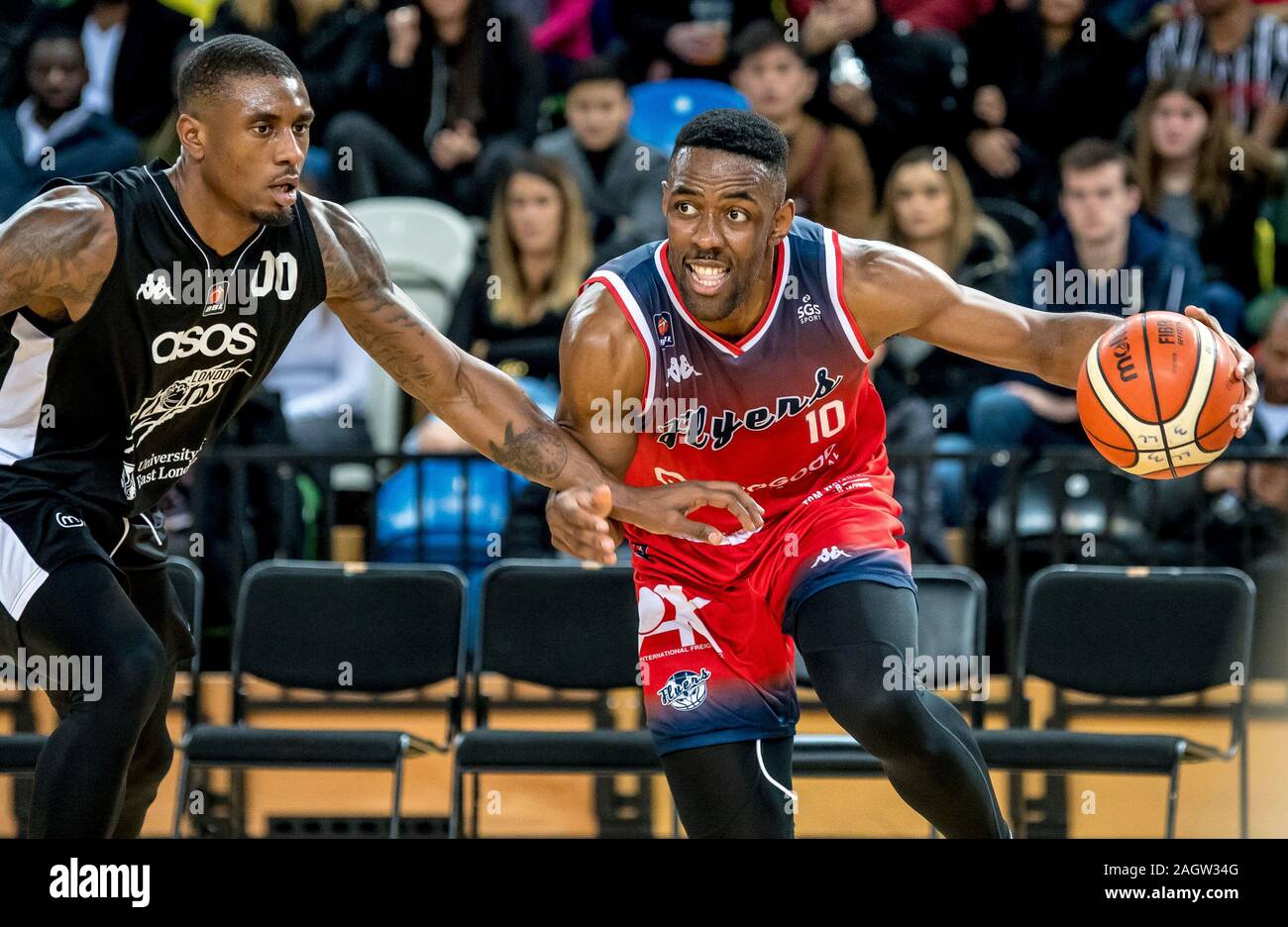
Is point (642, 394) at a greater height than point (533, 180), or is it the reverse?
point (533, 180)

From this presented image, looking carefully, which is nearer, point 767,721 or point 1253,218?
point 767,721

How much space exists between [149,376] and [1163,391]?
2493 millimetres

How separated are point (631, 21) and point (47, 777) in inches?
240

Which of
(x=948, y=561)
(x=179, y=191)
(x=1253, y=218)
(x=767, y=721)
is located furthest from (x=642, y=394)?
(x=1253, y=218)

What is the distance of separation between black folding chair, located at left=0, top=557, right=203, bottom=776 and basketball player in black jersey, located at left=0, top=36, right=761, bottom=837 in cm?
130

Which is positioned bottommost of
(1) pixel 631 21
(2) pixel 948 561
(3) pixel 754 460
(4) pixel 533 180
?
(2) pixel 948 561

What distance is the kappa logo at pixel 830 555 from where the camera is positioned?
4066 mm

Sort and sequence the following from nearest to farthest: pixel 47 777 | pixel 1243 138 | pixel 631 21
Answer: pixel 47 777 → pixel 1243 138 → pixel 631 21

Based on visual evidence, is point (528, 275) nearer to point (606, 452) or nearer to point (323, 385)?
point (323, 385)

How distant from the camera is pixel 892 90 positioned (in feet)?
27.1

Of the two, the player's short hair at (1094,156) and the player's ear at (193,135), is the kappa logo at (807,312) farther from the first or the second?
the player's short hair at (1094,156)

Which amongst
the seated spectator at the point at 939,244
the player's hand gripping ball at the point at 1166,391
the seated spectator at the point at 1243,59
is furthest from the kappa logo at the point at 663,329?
the seated spectator at the point at 1243,59
